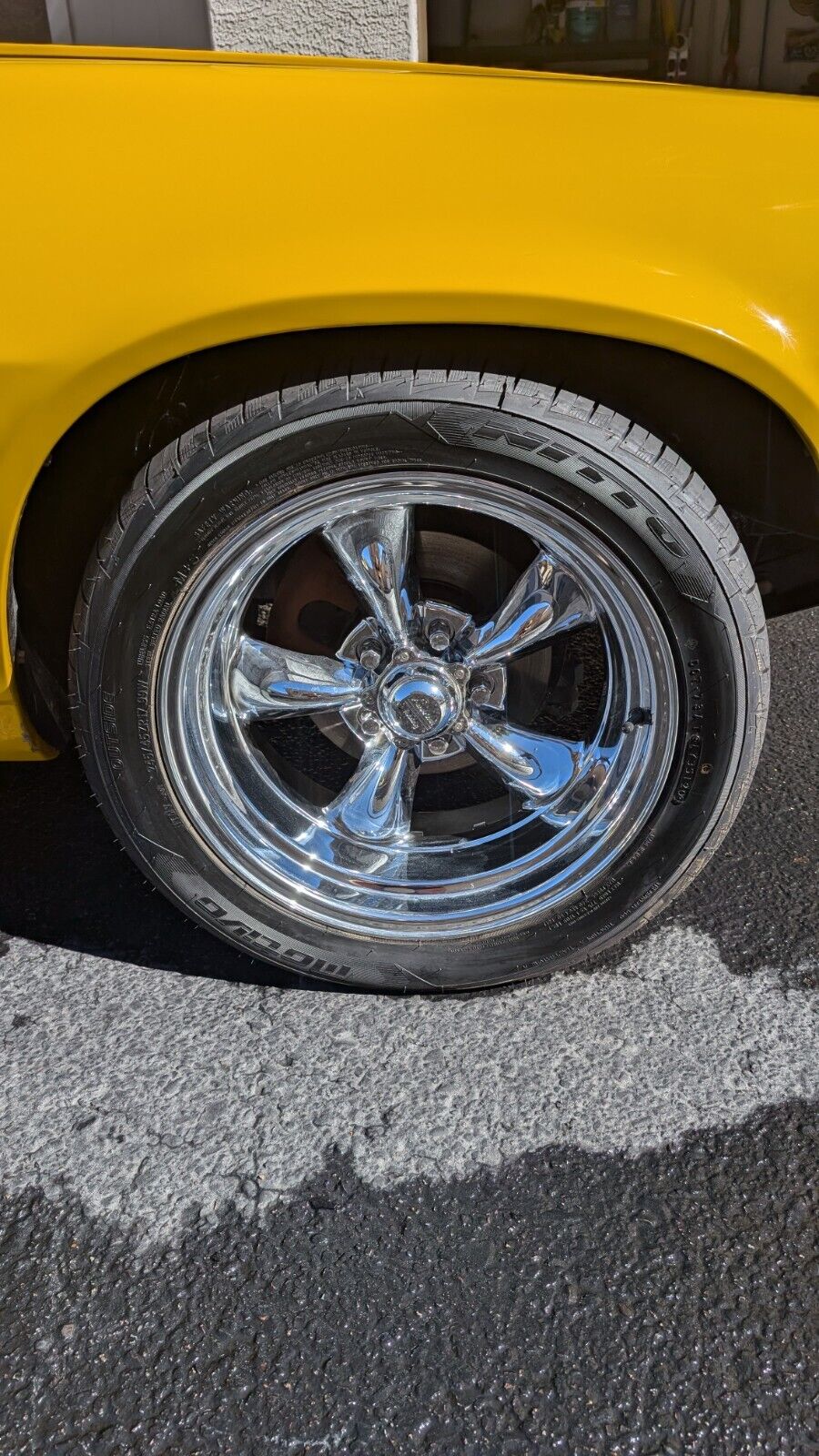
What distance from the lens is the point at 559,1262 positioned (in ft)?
4.42

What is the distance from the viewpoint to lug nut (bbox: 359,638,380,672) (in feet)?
5.98

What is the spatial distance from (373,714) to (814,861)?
0.94 meters

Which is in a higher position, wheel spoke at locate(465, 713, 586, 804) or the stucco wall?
the stucco wall

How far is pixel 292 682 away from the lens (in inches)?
→ 72.4

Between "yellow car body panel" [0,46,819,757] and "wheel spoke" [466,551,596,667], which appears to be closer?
"yellow car body panel" [0,46,819,757]

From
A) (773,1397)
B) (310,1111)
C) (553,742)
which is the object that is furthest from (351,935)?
(773,1397)

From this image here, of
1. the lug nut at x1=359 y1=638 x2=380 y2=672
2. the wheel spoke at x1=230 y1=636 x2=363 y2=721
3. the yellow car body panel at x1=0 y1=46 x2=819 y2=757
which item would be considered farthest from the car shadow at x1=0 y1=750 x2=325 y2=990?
the yellow car body panel at x1=0 y1=46 x2=819 y2=757

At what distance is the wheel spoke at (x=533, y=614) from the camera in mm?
1724

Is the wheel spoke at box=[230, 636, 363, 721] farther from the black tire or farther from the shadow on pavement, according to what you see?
the shadow on pavement

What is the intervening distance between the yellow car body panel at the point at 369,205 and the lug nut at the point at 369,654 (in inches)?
23.4

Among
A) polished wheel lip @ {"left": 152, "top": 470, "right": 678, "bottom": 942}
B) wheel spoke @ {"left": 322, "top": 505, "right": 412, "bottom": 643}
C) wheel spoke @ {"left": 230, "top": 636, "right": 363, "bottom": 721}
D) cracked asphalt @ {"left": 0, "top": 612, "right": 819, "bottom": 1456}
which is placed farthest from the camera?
wheel spoke @ {"left": 230, "top": 636, "right": 363, "bottom": 721}

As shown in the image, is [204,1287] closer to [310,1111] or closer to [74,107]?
[310,1111]

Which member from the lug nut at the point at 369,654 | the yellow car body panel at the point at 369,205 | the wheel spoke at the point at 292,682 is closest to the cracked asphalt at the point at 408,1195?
the wheel spoke at the point at 292,682

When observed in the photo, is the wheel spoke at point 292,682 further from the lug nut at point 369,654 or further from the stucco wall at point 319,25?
the stucco wall at point 319,25
